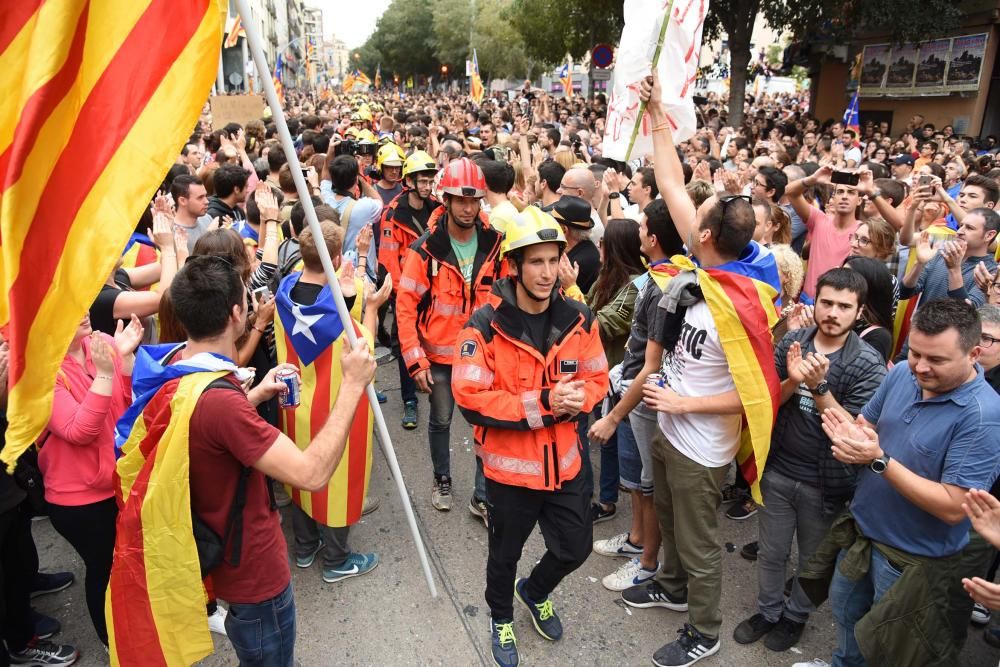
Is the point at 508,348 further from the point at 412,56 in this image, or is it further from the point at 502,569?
the point at 412,56

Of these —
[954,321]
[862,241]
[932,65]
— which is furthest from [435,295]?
[932,65]

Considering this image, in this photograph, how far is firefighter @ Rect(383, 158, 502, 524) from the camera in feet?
15.0

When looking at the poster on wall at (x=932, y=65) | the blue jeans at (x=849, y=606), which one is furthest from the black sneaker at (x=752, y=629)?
the poster on wall at (x=932, y=65)

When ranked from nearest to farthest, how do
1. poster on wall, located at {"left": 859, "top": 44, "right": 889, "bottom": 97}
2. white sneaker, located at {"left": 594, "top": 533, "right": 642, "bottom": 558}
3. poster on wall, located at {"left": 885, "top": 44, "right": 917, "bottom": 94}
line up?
white sneaker, located at {"left": 594, "top": 533, "right": 642, "bottom": 558} < poster on wall, located at {"left": 885, "top": 44, "right": 917, "bottom": 94} < poster on wall, located at {"left": 859, "top": 44, "right": 889, "bottom": 97}

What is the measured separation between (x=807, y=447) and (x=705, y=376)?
61cm

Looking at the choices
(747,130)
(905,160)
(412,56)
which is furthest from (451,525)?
(412,56)

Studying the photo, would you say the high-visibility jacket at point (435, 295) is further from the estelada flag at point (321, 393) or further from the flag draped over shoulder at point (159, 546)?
the flag draped over shoulder at point (159, 546)

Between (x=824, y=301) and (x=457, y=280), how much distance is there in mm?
2341

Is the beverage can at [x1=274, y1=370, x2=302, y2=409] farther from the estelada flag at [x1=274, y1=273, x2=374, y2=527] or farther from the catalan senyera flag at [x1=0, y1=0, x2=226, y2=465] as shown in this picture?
the catalan senyera flag at [x1=0, y1=0, x2=226, y2=465]

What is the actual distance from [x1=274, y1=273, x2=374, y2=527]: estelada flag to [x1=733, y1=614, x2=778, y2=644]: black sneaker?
7.32 feet

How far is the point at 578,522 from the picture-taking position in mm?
3334

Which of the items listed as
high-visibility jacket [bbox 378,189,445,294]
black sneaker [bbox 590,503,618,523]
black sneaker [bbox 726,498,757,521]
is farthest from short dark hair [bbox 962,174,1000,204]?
high-visibility jacket [bbox 378,189,445,294]

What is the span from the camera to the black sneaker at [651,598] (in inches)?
153

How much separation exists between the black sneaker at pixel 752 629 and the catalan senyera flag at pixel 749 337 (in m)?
1.08
